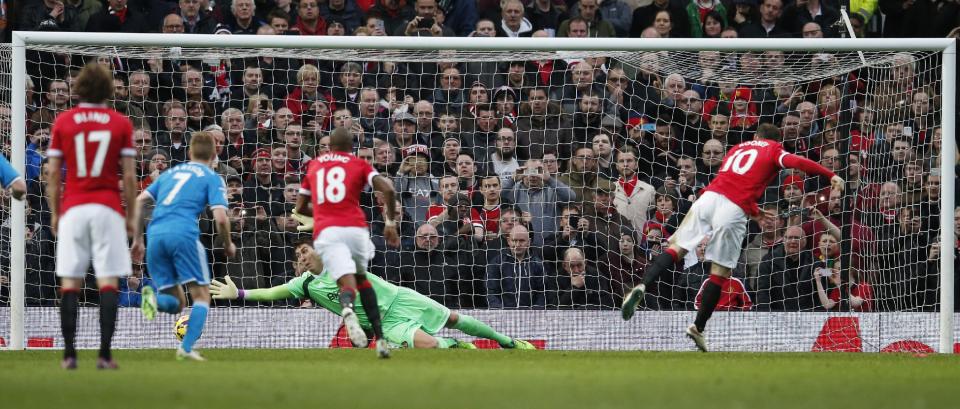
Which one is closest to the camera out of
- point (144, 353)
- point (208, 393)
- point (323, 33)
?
point (208, 393)

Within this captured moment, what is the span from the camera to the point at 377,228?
50.8 ft

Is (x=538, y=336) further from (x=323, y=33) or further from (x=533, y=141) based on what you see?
(x=323, y=33)

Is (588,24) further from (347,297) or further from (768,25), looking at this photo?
(347,297)

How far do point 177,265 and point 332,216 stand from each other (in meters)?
1.26

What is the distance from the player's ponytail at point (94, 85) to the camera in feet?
29.2

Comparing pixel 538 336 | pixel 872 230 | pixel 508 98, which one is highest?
pixel 508 98

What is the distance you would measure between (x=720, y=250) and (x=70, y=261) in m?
5.95

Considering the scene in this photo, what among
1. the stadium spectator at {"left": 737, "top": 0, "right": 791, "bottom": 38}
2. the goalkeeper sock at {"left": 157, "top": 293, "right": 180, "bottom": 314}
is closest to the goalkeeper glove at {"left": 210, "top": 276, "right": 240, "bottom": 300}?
the goalkeeper sock at {"left": 157, "top": 293, "right": 180, "bottom": 314}

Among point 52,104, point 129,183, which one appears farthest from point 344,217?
point 52,104

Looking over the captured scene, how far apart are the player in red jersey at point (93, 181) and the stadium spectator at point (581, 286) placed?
664 cm

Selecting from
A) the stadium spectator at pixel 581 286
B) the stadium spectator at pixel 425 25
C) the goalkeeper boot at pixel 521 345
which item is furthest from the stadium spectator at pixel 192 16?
the goalkeeper boot at pixel 521 345

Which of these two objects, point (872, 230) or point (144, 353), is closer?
point (144, 353)

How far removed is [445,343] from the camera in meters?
13.9

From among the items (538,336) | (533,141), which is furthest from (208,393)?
(533,141)
